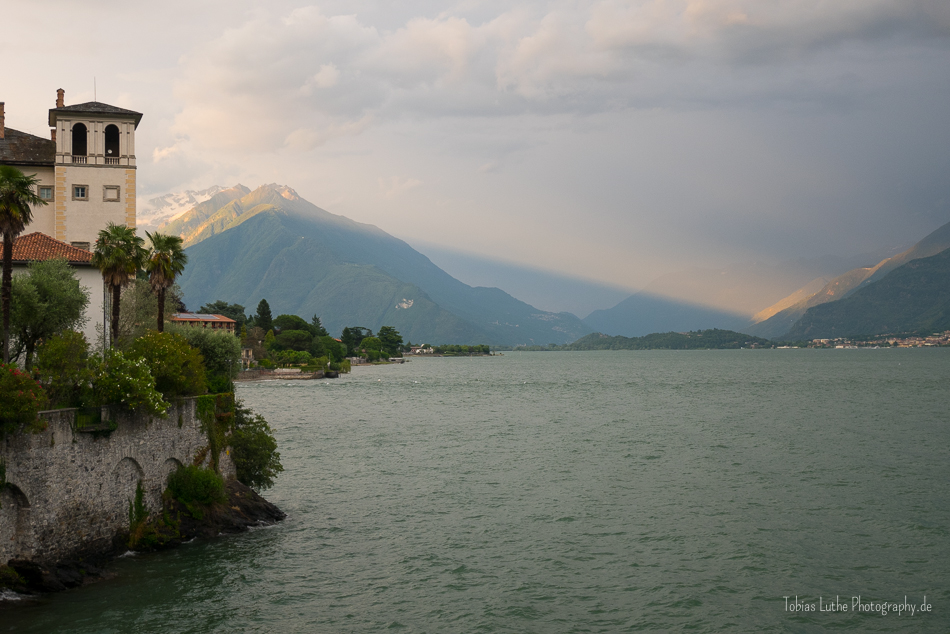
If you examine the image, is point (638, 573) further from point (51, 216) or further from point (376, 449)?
point (51, 216)

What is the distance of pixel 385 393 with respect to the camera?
449ft

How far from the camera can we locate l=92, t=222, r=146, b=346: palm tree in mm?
39781

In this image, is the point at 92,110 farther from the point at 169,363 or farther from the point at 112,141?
the point at 169,363

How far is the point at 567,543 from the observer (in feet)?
114

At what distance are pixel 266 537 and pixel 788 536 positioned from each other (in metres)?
25.3

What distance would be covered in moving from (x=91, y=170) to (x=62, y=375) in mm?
26209

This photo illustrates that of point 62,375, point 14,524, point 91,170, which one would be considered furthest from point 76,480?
point 91,170

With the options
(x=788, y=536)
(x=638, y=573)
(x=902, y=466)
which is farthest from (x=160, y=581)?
(x=902, y=466)

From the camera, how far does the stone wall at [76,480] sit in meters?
24.8

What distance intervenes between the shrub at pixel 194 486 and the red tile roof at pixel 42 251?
16969 millimetres

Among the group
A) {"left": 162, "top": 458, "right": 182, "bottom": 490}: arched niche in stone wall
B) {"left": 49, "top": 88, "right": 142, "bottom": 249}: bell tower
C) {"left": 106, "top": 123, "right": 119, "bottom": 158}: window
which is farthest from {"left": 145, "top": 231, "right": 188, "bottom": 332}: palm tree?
{"left": 162, "top": 458, "right": 182, "bottom": 490}: arched niche in stone wall

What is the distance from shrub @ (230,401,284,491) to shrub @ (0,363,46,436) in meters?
14.6

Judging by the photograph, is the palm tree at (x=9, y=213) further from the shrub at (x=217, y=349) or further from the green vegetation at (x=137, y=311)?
the green vegetation at (x=137, y=311)

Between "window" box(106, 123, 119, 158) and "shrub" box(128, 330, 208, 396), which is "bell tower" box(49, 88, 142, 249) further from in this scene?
"shrub" box(128, 330, 208, 396)
